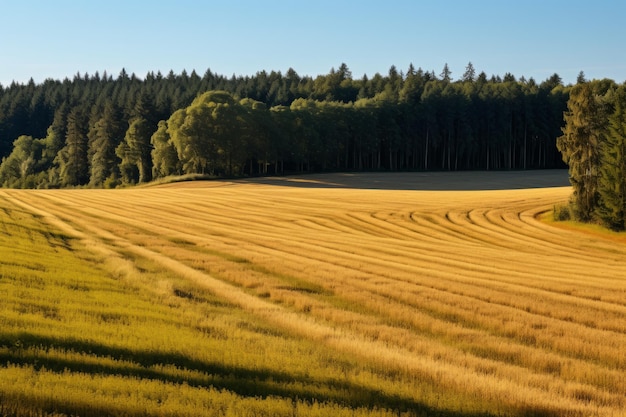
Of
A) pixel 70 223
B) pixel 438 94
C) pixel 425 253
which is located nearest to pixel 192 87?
pixel 438 94

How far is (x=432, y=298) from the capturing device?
57.2ft

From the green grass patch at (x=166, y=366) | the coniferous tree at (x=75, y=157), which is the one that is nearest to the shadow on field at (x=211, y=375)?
the green grass patch at (x=166, y=366)

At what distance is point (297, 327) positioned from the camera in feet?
44.3

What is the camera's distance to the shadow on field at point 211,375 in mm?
8453

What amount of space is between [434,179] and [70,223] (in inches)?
2839

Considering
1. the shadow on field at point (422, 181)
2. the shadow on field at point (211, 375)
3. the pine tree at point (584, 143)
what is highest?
the pine tree at point (584, 143)

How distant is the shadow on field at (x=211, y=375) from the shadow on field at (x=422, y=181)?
7659 centimetres

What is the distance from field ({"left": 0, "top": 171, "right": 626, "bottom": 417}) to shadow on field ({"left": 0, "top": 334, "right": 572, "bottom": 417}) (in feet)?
0.11

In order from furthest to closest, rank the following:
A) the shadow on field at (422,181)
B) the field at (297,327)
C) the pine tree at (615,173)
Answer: the shadow on field at (422,181) < the pine tree at (615,173) < the field at (297,327)

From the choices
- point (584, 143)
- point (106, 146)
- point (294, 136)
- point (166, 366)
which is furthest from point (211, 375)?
point (106, 146)

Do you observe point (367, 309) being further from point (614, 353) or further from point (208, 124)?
point (208, 124)

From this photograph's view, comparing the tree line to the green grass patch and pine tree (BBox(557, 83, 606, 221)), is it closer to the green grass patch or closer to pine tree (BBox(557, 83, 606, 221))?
pine tree (BBox(557, 83, 606, 221))

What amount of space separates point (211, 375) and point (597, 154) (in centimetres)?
4824

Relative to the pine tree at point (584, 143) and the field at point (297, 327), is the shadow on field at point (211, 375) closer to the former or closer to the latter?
the field at point (297, 327)
